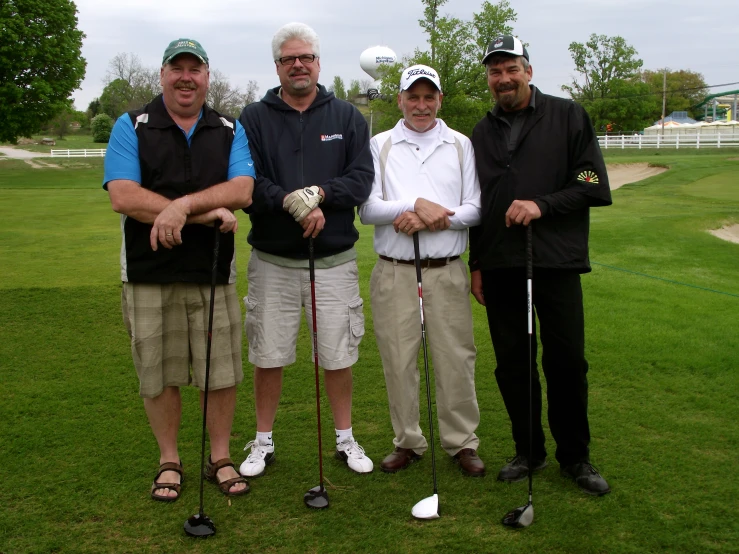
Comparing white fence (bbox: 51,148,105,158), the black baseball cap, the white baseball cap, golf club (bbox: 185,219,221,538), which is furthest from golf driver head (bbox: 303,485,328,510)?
white fence (bbox: 51,148,105,158)

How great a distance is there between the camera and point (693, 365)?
18.4ft

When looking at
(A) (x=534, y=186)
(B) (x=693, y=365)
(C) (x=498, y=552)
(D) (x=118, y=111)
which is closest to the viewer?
(C) (x=498, y=552)

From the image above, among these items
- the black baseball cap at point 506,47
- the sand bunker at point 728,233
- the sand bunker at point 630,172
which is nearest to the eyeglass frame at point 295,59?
the black baseball cap at point 506,47

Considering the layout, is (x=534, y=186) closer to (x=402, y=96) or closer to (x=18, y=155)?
(x=402, y=96)

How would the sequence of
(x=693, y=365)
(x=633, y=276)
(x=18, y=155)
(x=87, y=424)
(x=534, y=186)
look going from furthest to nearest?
(x=18, y=155), (x=633, y=276), (x=693, y=365), (x=87, y=424), (x=534, y=186)

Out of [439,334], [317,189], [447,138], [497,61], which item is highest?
[497,61]

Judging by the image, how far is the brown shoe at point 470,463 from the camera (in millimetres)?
3961

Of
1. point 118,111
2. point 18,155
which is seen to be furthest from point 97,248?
point 118,111

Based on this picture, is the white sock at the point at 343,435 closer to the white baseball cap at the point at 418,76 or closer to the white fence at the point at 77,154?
the white baseball cap at the point at 418,76

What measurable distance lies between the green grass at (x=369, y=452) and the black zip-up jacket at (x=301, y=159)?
1252 millimetres

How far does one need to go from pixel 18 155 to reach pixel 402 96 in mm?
49011

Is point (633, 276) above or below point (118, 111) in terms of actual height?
below

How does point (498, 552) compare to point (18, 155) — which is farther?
point (18, 155)

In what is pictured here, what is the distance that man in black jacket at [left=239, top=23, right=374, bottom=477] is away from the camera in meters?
3.93
